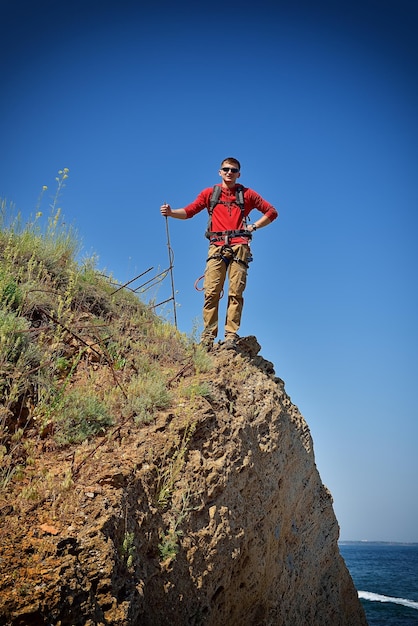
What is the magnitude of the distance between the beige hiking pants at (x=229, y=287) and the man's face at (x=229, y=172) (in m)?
1.09

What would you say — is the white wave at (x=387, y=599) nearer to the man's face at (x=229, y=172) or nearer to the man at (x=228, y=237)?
the man at (x=228, y=237)

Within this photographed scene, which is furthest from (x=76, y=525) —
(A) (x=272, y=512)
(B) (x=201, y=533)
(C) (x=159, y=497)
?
(A) (x=272, y=512)

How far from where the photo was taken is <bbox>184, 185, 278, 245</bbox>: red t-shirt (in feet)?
22.4

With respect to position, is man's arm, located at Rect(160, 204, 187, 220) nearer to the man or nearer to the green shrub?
the man

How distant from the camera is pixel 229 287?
658 centimetres

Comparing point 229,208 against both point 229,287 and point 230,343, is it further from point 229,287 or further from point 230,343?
point 230,343

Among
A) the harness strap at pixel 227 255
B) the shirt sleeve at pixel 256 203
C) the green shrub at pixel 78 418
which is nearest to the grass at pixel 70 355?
the green shrub at pixel 78 418

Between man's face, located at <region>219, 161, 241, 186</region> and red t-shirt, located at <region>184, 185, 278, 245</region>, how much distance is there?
0.11 m

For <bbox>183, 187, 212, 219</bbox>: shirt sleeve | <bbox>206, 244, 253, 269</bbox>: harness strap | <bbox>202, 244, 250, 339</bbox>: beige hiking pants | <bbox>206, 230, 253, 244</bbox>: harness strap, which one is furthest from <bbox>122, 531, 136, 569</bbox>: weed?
<bbox>183, 187, 212, 219</bbox>: shirt sleeve

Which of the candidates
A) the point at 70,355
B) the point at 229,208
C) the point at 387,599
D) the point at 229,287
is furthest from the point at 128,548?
the point at 387,599

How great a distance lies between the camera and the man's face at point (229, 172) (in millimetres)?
6949

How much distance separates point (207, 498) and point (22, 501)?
5.28 feet

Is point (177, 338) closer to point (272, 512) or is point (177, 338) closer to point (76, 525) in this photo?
point (272, 512)

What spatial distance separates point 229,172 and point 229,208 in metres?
0.56
